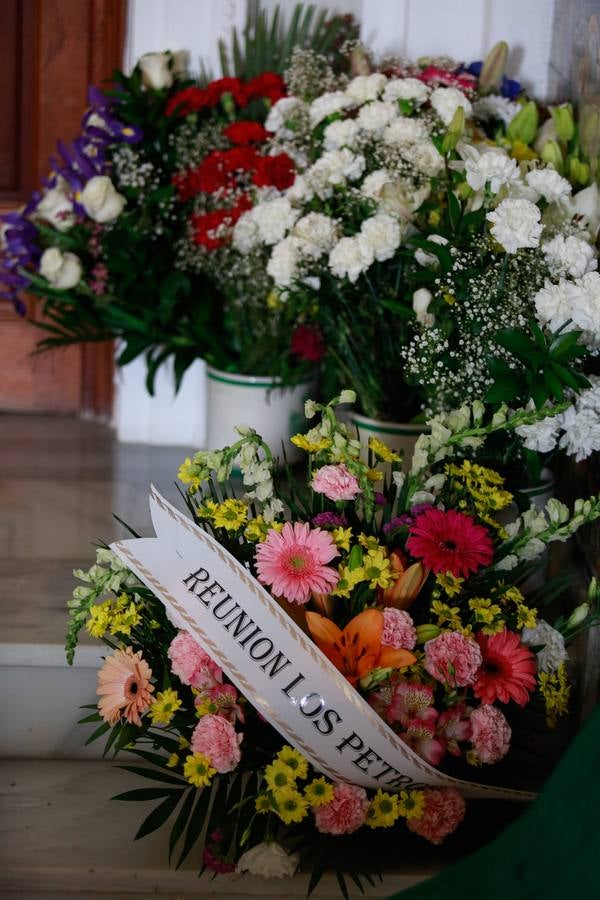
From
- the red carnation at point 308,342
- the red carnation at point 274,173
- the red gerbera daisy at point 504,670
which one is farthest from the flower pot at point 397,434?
the red gerbera daisy at point 504,670

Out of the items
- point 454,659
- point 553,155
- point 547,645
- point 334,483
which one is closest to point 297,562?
point 334,483

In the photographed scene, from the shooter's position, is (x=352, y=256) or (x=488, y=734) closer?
(x=488, y=734)

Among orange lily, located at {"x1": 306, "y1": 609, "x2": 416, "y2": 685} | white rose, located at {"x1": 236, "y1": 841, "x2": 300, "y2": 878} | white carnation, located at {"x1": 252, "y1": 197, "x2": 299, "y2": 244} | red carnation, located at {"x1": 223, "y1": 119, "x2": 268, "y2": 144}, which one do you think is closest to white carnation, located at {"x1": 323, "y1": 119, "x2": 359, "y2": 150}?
white carnation, located at {"x1": 252, "y1": 197, "x2": 299, "y2": 244}

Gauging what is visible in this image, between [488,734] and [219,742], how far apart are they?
30cm

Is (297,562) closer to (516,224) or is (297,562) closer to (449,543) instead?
(449,543)

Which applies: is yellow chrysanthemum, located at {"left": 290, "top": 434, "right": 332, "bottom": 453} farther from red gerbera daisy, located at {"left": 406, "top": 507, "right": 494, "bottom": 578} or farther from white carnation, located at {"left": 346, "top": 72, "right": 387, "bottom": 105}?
white carnation, located at {"left": 346, "top": 72, "right": 387, "bottom": 105}

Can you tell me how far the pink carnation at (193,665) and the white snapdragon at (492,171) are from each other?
2.30ft

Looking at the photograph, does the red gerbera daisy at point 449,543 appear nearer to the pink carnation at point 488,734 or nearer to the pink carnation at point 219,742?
the pink carnation at point 488,734

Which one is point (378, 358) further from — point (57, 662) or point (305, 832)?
point (305, 832)

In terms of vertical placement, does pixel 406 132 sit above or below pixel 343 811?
above

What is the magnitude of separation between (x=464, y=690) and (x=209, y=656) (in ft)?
0.97

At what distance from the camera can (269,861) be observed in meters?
1.31

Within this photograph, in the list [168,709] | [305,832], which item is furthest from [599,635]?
[168,709]

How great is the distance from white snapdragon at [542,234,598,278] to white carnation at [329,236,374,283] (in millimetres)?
298
